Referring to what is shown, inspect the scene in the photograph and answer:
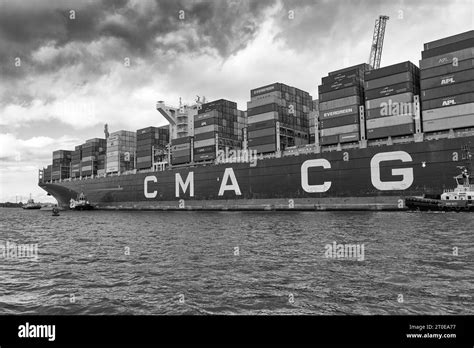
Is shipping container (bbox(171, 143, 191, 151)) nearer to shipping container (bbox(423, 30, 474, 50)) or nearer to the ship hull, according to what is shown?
the ship hull

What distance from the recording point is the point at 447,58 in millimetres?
40531

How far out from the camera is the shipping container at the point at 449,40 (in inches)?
1537

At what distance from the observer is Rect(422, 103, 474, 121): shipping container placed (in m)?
38.1

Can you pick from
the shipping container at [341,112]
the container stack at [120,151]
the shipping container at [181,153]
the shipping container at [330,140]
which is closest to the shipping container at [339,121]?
the shipping container at [341,112]

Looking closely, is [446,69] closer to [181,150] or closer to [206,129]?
[206,129]

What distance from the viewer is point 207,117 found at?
67.2 meters

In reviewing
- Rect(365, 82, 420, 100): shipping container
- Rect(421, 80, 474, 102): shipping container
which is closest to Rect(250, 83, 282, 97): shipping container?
Rect(365, 82, 420, 100): shipping container

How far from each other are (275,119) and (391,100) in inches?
724

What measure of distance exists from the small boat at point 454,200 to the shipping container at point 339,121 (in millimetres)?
13667

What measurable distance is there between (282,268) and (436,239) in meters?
10.9

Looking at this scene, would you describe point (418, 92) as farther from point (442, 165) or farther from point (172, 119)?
point (172, 119)

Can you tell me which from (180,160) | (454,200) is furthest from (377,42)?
(180,160)

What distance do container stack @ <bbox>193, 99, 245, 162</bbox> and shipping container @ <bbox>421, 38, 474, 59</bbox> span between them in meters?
35.6
